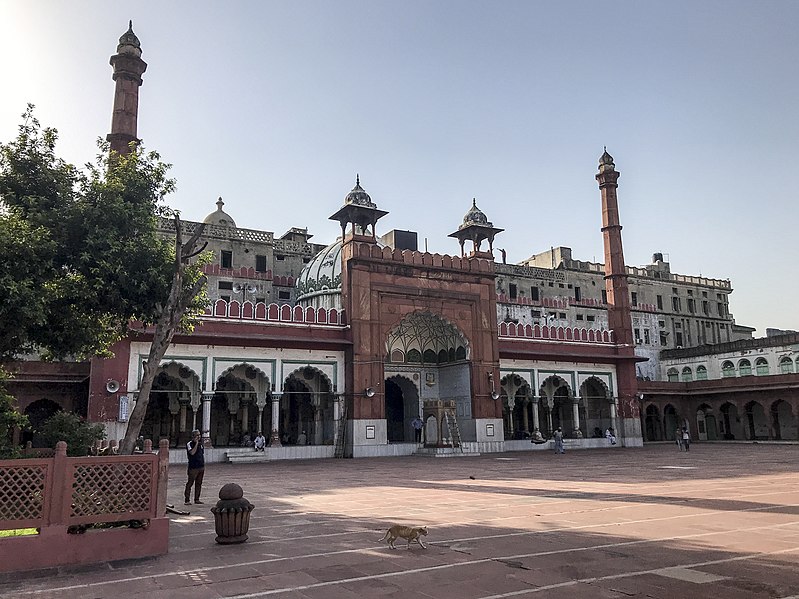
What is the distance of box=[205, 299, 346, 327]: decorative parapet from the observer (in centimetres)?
2511

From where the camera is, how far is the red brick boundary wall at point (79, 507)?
23.1ft

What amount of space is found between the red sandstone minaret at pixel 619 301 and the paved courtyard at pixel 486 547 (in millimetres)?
19667

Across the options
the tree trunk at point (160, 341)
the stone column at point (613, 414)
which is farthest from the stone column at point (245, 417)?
the tree trunk at point (160, 341)

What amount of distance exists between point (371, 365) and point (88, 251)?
1718 cm

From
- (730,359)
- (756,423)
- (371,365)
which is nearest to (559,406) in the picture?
(730,359)

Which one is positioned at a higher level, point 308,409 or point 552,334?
point 552,334

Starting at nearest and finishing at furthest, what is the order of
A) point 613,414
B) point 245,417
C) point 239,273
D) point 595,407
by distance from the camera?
point 245,417
point 613,414
point 595,407
point 239,273

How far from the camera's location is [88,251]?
34.9 feet

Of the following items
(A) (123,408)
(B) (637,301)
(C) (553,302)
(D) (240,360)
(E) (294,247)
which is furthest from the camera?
(B) (637,301)

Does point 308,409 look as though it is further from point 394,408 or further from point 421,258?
point 421,258

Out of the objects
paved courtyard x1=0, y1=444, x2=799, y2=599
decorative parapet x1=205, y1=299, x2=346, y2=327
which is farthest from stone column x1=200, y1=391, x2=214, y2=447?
paved courtyard x1=0, y1=444, x2=799, y2=599

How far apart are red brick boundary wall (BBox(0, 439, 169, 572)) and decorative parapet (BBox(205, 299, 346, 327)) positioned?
1750 centimetres

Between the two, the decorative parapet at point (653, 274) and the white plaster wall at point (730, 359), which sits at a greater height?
the decorative parapet at point (653, 274)

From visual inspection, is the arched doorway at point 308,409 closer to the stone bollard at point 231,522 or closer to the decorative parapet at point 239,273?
the decorative parapet at point 239,273
